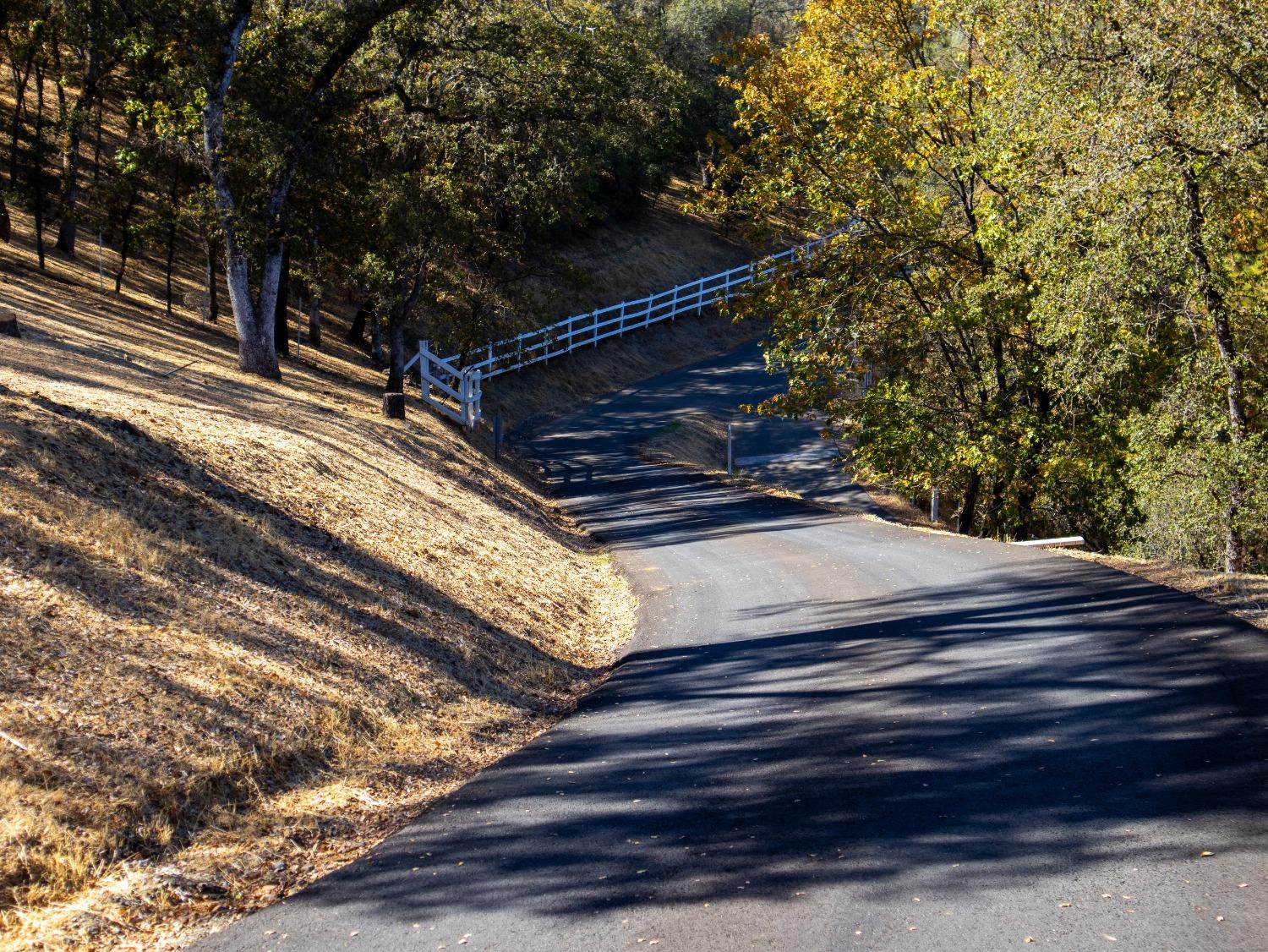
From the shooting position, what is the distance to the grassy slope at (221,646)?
20.5ft

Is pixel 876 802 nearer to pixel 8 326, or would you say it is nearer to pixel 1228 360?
pixel 1228 360

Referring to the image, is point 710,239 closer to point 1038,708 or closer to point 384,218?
point 384,218

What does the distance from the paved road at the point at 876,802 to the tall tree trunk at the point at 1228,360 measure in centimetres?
529

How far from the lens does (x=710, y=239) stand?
57688 mm

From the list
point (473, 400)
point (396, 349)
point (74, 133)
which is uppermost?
point (74, 133)

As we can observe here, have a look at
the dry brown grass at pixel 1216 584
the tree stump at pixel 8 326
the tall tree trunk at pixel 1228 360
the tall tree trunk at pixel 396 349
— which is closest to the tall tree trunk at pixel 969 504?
the tall tree trunk at pixel 1228 360

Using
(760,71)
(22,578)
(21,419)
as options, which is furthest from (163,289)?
(22,578)

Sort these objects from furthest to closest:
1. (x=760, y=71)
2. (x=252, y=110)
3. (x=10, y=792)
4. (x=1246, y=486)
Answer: (x=760, y=71), (x=252, y=110), (x=1246, y=486), (x=10, y=792)

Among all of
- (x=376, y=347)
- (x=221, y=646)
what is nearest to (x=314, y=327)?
(x=376, y=347)

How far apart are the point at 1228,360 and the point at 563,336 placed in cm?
2486

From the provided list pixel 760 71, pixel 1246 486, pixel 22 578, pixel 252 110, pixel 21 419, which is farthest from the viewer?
pixel 760 71

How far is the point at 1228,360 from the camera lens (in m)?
16.9

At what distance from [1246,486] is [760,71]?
11959mm

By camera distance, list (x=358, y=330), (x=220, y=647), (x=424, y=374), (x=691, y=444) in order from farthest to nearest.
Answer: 1. (x=358, y=330)
2. (x=691, y=444)
3. (x=424, y=374)
4. (x=220, y=647)
